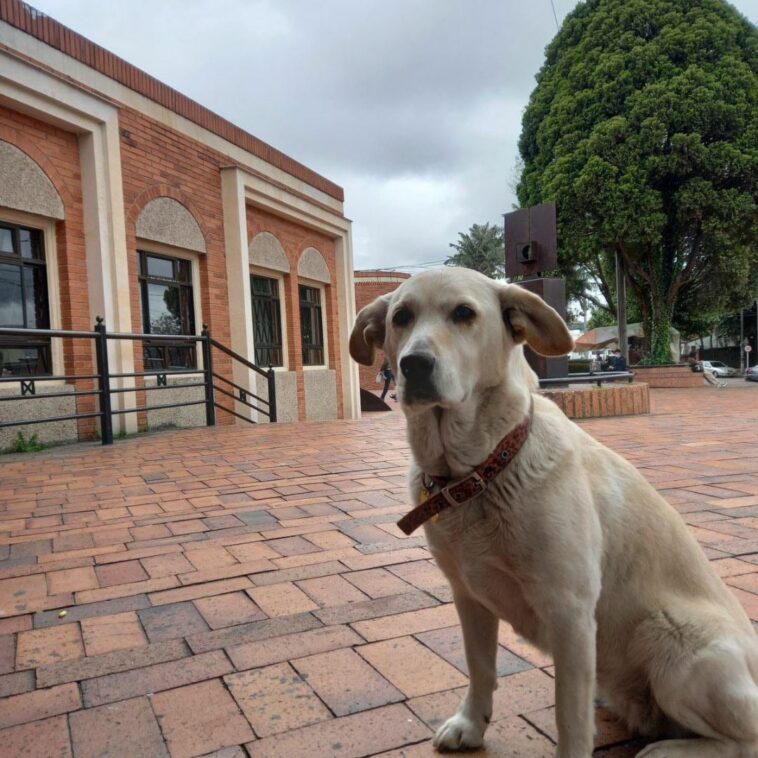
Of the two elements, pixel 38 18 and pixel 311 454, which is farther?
pixel 38 18

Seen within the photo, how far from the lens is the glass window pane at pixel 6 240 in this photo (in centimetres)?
796

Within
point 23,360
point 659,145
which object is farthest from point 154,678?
point 659,145

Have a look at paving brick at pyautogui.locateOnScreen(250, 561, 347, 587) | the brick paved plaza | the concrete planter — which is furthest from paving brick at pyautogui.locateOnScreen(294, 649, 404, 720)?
the concrete planter

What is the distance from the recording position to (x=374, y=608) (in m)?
2.44

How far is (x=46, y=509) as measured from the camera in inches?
165

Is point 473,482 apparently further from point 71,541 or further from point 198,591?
point 71,541

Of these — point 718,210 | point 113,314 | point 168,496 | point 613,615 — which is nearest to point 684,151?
point 718,210

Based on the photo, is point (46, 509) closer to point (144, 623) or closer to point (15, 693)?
point (144, 623)

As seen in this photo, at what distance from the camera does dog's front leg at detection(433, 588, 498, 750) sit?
159 cm

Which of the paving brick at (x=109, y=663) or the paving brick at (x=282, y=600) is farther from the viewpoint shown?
the paving brick at (x=282, y=600)

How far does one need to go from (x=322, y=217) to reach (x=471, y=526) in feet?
47.5

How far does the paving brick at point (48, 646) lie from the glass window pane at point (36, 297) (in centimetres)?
704

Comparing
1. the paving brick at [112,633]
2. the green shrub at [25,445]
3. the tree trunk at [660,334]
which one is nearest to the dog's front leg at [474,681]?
the paving brick at [112,633]

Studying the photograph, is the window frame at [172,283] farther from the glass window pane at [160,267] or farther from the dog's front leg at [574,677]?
the dog's front leg at [574,677]
